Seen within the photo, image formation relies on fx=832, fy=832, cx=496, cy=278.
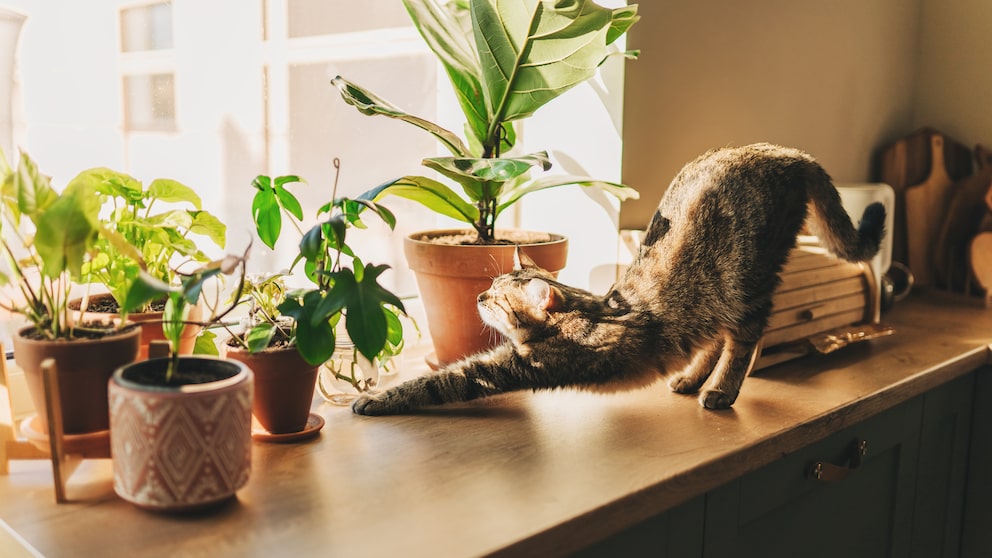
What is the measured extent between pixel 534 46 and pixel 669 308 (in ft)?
1.44

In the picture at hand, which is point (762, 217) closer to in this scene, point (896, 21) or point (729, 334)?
point (729, 334)

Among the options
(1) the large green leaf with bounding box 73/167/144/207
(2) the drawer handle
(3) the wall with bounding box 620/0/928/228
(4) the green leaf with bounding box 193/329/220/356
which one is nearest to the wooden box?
(2) the drawer handle

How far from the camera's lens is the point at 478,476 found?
94 centimetres

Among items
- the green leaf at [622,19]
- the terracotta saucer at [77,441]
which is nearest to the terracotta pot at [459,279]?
the green leaf at [622,19]

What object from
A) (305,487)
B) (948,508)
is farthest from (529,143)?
(948,508)

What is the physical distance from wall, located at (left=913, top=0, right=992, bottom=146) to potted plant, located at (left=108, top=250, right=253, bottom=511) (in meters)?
2.04

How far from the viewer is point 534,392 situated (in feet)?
4.08

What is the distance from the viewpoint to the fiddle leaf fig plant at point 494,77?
1.18m

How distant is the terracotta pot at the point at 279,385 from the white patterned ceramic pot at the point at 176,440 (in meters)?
0.16

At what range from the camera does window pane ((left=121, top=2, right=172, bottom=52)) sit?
1266 mm

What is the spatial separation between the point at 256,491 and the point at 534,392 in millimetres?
477

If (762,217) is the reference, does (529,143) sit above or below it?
above

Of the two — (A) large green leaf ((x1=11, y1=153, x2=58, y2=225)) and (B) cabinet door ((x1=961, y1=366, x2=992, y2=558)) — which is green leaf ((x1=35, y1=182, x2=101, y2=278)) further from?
(B) cabinet door ((x1=961, y1=366, x2=992, y2=558))

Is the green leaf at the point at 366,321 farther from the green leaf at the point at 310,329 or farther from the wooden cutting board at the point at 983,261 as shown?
the wooden cutting board at the point at 983,261
